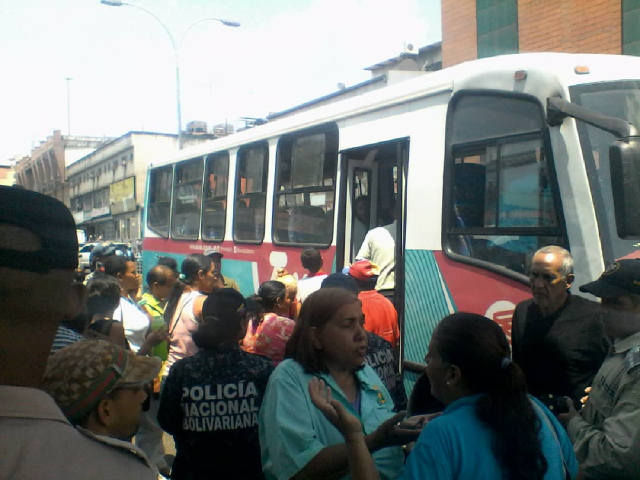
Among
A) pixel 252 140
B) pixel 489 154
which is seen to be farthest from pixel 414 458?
pixel 252 140

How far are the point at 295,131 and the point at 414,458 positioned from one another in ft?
21.6

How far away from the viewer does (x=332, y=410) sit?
238 centimetres

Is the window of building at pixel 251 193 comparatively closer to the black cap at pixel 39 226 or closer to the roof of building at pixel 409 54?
the black cap at pixel 39 226

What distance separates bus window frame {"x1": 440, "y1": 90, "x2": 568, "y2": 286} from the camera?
15.9ft

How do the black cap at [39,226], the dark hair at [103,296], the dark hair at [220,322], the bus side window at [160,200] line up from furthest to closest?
1. the bus side window at [160,200]
2. the dark hair at [103,296]
3. the dark hair at [220,322]
4. the black cap at [39,226]

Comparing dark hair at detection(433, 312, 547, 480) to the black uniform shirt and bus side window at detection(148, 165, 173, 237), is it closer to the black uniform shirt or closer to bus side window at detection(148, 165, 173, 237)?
the black uniform shirt

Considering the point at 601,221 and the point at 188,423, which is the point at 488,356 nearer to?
the point at 188,423

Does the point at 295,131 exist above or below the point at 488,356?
above

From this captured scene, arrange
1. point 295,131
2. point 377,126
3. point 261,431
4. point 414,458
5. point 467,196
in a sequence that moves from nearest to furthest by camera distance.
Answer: point 414,458 → point 261,431 → point 467,196 → point 377,126 → point 295,131

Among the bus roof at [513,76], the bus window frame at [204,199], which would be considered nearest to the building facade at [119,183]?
Answer: the bus window frame at [204,199]

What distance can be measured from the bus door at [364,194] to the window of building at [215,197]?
3.15 m

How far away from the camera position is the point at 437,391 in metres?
2.26

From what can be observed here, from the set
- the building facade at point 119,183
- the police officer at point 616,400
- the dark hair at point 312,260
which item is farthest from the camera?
the building facade at point 119,183

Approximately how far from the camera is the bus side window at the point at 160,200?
12555mm
